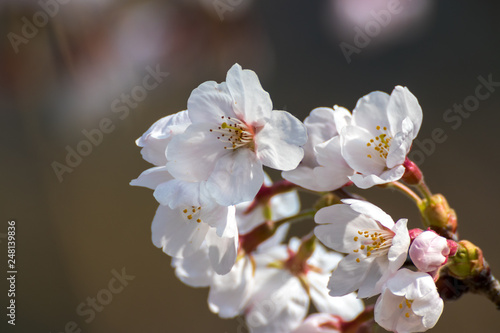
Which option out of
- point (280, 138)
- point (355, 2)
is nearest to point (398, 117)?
point (280, 138)

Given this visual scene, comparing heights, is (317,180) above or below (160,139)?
below

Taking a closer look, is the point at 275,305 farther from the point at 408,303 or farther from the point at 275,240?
the point at 408,303

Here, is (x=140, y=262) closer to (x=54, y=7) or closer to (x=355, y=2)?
(x=54, y=7)

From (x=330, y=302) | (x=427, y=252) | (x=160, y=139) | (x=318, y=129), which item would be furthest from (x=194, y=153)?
(x=330, y=302)

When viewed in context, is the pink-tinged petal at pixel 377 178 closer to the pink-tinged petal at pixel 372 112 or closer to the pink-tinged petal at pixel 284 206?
the pink-tinged petal at pixel 372 112

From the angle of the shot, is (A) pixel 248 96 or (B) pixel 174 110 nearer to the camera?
(A) pixel 248 96

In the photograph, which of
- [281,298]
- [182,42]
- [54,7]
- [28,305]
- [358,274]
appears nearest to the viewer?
[358,274]

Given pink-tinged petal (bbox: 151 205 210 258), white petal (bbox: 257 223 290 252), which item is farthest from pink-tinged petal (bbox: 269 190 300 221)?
pink-tinged petal (bbox: 151 205 210 258)
